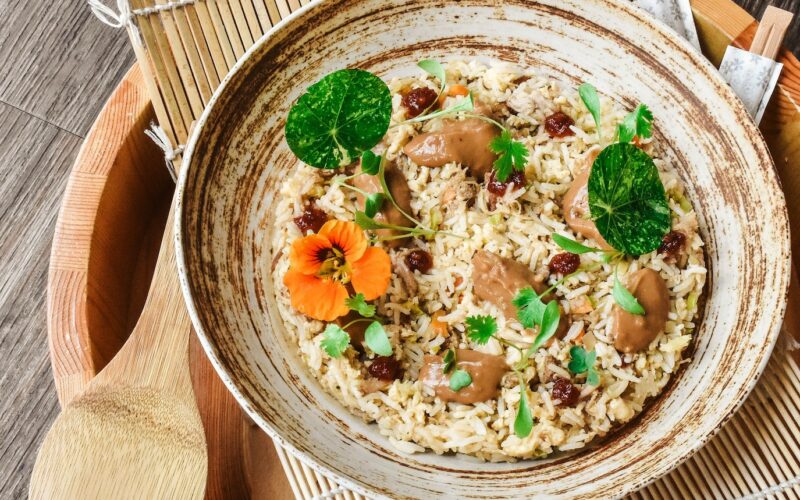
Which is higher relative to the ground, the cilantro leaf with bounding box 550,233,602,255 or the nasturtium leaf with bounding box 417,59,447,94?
the nasturtium leaf with bounding box 417,59,447,94

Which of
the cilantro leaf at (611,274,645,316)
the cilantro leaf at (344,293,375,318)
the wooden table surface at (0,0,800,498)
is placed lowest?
the cilantro leaf at (611,274,645,316)

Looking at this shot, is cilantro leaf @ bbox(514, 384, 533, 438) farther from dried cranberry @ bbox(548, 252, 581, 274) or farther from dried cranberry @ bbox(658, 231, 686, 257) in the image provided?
dried cranberry @ bbox(658, 231, 686, 257)

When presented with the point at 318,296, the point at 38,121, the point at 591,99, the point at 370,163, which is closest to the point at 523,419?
the point at 318,296

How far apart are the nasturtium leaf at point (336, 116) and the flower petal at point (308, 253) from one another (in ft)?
0.98

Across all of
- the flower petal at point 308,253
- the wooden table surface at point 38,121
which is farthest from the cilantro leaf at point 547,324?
the wooden table surface at point 38,121

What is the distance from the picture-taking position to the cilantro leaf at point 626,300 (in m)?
2.27

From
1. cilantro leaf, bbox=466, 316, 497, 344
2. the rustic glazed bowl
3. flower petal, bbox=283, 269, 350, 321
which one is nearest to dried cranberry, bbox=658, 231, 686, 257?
the rustic glazed bowl

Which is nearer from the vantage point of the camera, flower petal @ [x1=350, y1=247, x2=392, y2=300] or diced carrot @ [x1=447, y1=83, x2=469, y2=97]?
flower petal @ [x1=350, y1=247, x2=392, y2=300]

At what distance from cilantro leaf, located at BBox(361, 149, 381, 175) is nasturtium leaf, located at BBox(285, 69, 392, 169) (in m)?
0.11

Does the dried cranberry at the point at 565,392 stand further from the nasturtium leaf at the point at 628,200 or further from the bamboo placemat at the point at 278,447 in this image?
the bamboo placemat at the point at 278,447

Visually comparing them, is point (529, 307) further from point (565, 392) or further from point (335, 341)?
point (335, 341)

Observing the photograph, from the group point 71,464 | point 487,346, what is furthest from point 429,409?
point 71,464

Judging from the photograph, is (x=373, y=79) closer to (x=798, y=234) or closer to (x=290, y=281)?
(x=290, y=281)

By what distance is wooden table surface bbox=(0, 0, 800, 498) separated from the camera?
11.5ft
